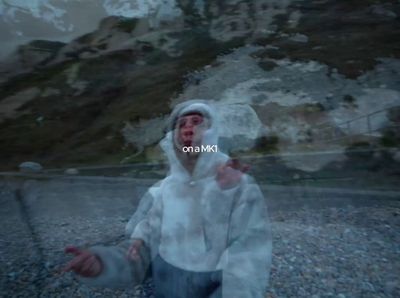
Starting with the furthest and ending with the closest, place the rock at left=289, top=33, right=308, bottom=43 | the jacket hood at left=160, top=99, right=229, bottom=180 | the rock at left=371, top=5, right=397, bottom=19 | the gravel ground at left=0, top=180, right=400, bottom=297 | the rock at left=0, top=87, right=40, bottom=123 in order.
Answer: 1. the rock at left=289, top=33, right=308, bottom=43
2. the rock at left=371, top=5, right=397, bottom=19
3. the rock at left=0, top=87, right=40, bottom=123
4. the gravel ground at left=0, top=180, right=400, bottom=297
5. the jacket hood at left=160, top=99, right=229, bottom=180

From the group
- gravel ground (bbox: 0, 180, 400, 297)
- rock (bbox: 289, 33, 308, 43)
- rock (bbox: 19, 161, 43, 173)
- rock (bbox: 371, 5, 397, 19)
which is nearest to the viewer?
gravel ground (bbox: 0, 180, 400, 297)

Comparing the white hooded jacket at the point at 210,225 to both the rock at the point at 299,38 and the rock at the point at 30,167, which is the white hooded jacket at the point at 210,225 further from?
the rock at the point at 299,38

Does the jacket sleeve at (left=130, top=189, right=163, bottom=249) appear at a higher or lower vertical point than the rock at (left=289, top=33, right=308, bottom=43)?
lower

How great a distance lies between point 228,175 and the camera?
1.48 metres

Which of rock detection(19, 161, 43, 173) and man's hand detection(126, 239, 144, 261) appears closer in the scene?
man's hand detection(126, 239, 144, 261)

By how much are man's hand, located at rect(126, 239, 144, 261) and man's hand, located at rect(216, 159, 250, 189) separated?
401mm

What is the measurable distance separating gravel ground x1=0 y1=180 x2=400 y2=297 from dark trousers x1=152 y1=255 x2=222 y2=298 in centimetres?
69

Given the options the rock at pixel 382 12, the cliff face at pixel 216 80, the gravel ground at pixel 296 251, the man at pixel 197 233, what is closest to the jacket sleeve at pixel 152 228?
the man at pixel 197 233

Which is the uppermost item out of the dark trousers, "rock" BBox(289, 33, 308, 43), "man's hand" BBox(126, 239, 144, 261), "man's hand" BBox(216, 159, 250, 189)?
"rock" BBox(289, 33, 308, 43)

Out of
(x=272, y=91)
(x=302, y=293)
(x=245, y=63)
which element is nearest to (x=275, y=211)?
(x=302, y=293)

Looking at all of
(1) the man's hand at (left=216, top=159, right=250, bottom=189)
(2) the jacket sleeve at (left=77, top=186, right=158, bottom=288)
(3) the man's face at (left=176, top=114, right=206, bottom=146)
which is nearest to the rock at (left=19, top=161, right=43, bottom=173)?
(2) the jacket sleeve at (left=77, top=186, right=158, bottom=288)

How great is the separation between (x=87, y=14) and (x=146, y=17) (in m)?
1.24

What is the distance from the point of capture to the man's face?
1540 mm

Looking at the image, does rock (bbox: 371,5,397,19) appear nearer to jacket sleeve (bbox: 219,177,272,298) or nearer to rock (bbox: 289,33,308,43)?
rock (bbox: 289,33,308,43)
